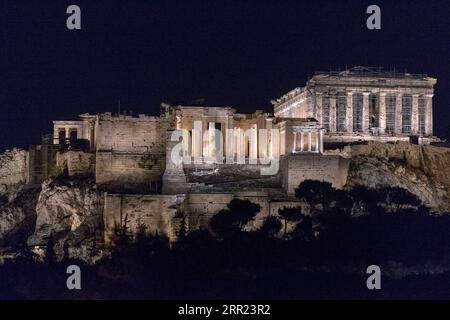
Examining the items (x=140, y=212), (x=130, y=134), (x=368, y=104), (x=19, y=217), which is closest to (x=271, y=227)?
(x=140, y=212)

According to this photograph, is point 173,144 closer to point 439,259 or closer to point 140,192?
point 140,192

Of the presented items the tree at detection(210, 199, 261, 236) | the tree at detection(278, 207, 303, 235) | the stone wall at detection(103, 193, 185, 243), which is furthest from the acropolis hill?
the tree at detection(210, 199, 261, 236)

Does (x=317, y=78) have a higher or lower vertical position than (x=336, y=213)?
higher

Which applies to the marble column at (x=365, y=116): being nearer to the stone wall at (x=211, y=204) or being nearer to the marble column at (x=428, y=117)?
the marble column at (x=428, y=117)

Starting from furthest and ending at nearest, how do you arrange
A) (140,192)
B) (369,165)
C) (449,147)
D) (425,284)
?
(449,147) → (369,165) → (140,192) → (425,284)

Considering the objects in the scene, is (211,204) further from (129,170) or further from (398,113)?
(398,113)

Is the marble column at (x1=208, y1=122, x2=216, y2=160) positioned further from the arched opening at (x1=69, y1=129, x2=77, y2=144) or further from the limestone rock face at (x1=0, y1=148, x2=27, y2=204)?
the limestone rock face at (x1=0, y1=148, x2=27, y2=204)

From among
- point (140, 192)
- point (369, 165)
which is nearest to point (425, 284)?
point (369, 165)
